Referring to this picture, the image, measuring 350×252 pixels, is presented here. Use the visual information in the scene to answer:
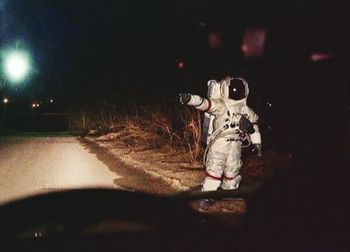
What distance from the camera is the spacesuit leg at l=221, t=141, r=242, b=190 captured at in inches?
297

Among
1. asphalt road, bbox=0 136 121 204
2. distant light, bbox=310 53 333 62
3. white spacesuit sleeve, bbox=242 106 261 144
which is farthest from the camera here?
distant light, bbox=310 53 333 62

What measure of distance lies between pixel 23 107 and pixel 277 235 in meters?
56.8

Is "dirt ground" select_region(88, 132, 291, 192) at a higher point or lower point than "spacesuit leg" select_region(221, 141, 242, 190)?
lower

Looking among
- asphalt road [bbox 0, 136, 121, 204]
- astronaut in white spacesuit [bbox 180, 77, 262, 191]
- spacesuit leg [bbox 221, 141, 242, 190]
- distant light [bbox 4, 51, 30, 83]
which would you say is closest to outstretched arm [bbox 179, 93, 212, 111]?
astronaut in white spacesuit [bbox 180, 77, 262, 191]

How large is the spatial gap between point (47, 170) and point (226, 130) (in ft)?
18.2

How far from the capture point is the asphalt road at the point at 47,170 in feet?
30.1

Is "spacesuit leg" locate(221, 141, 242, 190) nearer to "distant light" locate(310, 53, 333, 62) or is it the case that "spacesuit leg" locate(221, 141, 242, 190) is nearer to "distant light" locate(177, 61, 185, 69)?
"distant light" locate(310, 53, 333, 62)

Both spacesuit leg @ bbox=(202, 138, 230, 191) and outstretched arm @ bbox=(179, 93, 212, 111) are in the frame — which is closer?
outstretched arm @ bbox=(179, 93, 212, 111)

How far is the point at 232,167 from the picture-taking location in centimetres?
755

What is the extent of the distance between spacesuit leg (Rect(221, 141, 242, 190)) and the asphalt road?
2758mm

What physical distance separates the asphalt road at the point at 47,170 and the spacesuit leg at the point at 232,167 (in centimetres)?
276

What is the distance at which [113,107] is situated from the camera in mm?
24453

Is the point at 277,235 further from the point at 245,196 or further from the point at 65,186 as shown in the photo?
the point at 65,186

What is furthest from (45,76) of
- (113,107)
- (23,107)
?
(113,107)
